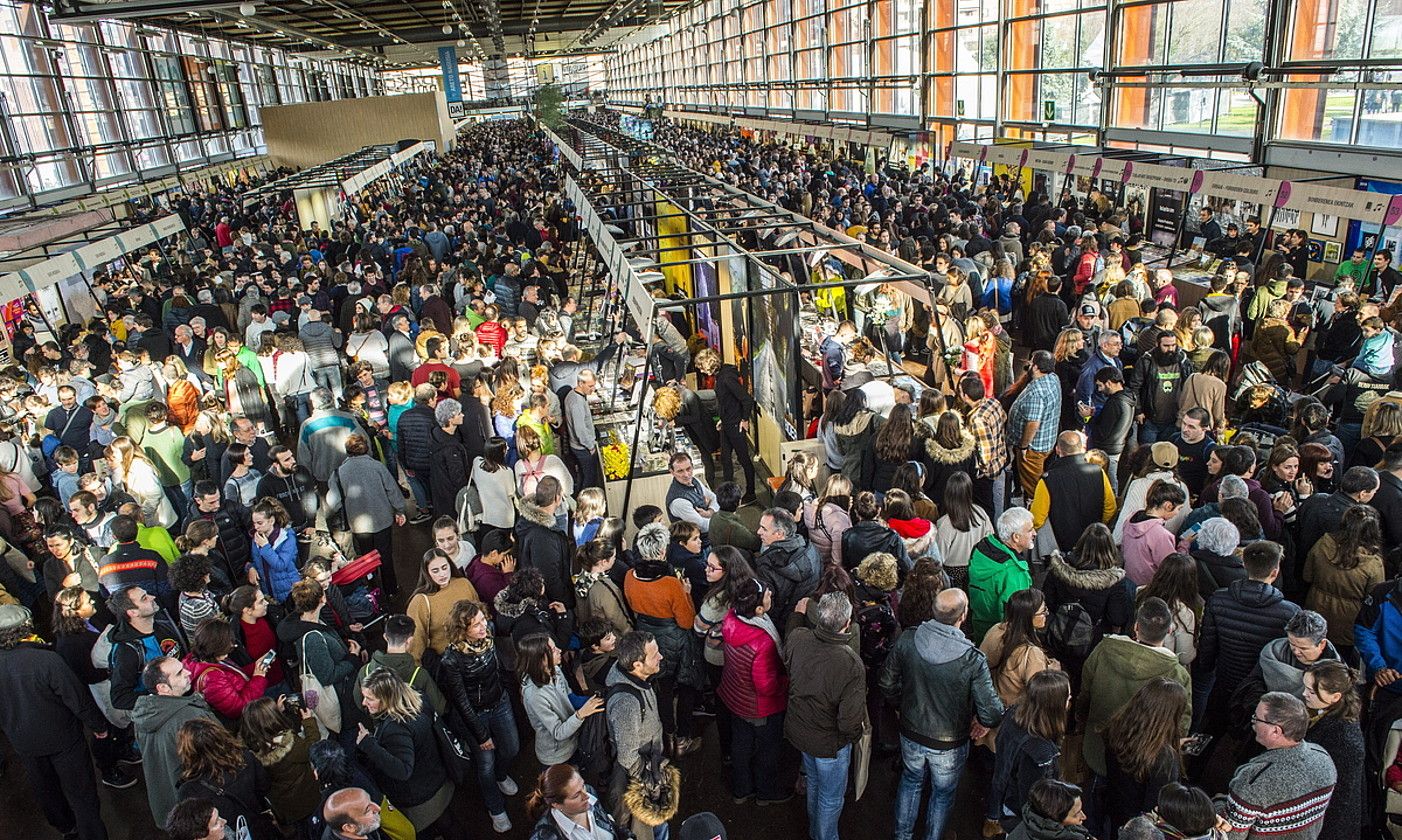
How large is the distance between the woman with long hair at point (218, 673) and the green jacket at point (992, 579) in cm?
301

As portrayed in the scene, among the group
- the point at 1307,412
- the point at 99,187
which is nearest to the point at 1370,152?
the point at 1307,412

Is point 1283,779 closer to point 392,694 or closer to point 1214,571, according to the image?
point 1214,571

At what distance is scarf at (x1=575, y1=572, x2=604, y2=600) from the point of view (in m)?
3.80

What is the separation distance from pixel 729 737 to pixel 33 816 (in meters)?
3.45

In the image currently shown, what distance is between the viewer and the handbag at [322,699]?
3463mm

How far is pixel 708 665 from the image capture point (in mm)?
3938

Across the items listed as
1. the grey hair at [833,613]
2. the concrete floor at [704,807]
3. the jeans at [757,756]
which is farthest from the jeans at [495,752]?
the grey hair at [833,613]

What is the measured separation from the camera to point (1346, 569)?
11.8 feet

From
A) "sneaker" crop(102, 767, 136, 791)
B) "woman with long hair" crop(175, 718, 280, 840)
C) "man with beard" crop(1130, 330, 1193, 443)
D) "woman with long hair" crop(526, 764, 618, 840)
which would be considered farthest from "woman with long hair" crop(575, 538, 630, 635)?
"man with beard" crop(1130, 330, 1193, 443)

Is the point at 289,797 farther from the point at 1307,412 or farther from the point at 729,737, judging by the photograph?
the point at 1307,412

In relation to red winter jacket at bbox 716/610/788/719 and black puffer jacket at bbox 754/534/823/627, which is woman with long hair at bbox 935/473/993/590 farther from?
red winter jacket at bbox 716/610/788/719

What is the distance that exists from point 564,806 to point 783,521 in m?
1.63

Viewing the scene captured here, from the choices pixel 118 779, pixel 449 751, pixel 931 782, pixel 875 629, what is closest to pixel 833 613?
pixel 875 629

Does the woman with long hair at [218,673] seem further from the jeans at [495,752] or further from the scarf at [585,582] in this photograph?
the scarf at [585,582]
